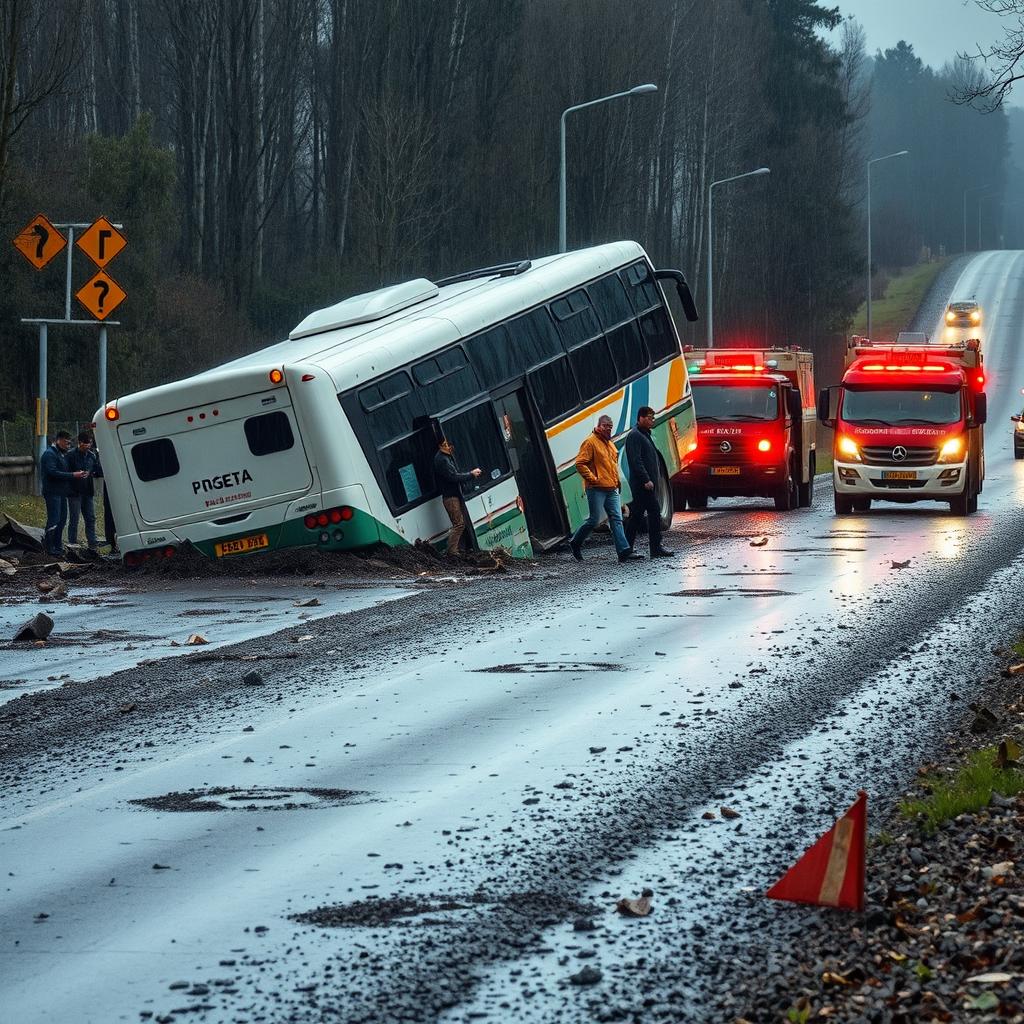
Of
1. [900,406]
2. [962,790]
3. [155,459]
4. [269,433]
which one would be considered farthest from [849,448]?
[962,790]

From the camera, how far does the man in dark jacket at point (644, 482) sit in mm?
22938

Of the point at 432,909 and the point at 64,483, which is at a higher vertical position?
the point at 432,909

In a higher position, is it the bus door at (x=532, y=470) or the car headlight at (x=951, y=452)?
the bus door at (x=532, y=470)

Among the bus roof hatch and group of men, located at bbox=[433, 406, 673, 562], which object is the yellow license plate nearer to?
group of men, located at bbox=[433, 406, 673, 562]

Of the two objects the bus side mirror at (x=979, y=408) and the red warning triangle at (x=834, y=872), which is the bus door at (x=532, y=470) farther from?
the red warning triangle at (x=834, y=872)

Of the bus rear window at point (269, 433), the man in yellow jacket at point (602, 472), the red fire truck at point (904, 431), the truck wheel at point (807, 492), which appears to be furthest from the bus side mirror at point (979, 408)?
the bus rear window at point (269, 433)

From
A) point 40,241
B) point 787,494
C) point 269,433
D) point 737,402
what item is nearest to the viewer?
point 269,433

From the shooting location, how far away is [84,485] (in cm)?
2662

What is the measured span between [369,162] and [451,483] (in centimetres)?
4616

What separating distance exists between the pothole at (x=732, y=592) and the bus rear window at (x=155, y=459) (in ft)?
19.7

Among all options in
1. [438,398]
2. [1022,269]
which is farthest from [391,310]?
[1022,269]

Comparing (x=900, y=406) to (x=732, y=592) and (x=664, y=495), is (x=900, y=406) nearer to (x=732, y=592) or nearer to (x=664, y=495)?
(x=664, y=495)

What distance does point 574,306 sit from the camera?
985 inches

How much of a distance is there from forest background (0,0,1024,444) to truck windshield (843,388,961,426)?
1876cm
